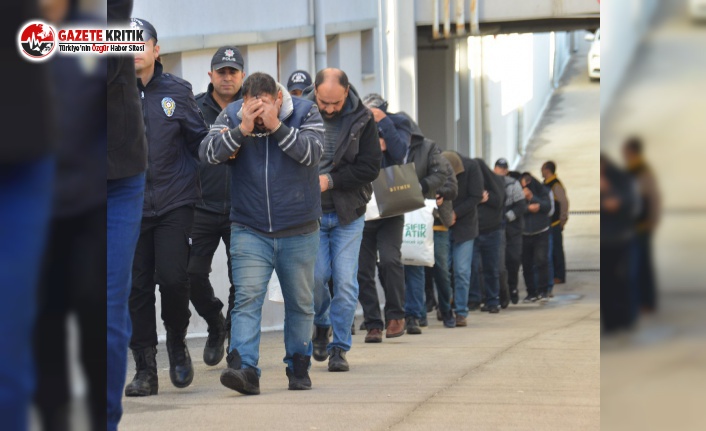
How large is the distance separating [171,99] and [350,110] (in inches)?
66.1

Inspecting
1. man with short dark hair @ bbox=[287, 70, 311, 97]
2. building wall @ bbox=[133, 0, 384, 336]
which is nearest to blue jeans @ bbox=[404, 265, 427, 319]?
building wall @ bbox=[133, 0, 384, 336]

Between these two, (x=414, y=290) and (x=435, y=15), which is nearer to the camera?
(x=414, y=290)

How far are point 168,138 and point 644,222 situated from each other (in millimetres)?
4970

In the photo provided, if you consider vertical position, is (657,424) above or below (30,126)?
below

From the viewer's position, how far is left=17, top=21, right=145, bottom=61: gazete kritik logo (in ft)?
8.62

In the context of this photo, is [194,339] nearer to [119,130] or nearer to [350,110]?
[350,110]

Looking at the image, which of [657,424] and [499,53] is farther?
[499,53]

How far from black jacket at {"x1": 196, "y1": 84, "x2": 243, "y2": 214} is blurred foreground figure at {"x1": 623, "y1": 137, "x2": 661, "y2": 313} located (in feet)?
19.4

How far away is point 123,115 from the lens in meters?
3.74

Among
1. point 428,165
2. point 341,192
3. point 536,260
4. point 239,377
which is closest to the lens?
point 239,377

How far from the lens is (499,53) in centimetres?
3027

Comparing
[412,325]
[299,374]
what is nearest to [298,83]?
[412,325]

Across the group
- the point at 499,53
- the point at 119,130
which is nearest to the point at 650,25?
the point at 119,130

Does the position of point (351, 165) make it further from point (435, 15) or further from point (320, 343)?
point (435, 15)
